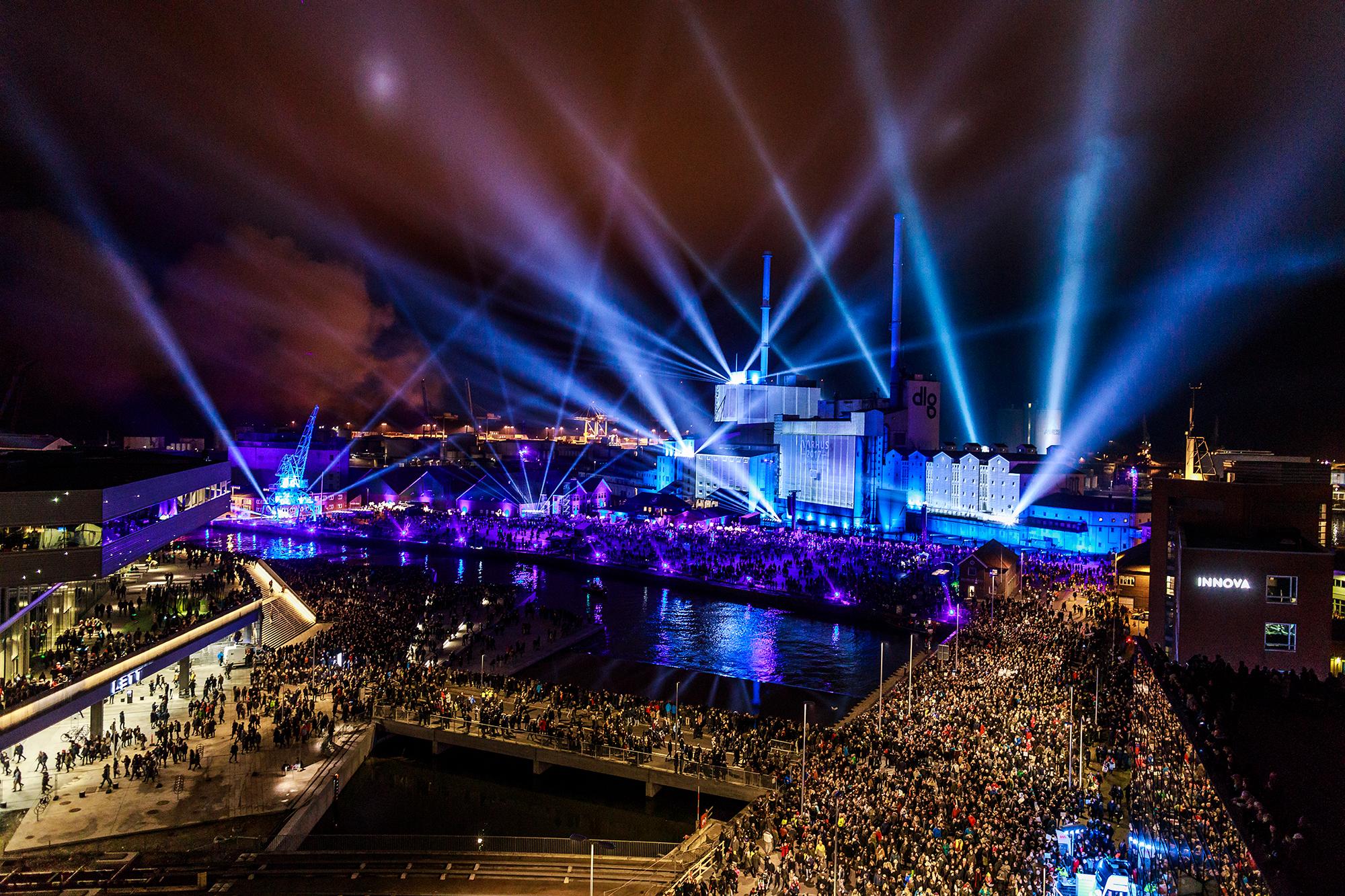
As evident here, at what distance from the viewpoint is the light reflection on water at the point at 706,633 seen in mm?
22500

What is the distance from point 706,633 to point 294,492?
40661 mm

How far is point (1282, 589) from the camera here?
13.5 m

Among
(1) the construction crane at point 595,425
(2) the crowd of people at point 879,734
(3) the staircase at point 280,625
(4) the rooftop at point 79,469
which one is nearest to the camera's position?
(2) the crowd of people at point 879,734

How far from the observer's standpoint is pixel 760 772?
46.3ft

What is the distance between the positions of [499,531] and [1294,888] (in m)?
41.7

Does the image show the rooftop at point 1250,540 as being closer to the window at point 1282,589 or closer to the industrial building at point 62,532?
the window at point 1282,589

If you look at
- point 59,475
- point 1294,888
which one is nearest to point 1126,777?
point 1294,888

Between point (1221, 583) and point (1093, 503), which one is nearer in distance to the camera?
point (1221, 583)

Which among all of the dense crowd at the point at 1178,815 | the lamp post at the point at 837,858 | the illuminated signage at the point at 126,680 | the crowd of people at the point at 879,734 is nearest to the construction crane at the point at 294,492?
the crowd of people at the point at 879,734

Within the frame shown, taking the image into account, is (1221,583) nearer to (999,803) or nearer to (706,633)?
(999,803)

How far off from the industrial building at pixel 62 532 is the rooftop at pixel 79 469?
3 cm

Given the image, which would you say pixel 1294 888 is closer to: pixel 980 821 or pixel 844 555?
pixel 980 821

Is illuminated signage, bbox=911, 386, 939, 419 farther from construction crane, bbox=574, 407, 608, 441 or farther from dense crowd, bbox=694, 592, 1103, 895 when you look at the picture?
construction crane, bbox=574, 407, 608, 441

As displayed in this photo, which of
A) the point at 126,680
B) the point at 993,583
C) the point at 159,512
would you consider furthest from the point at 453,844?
the point at 993,583
